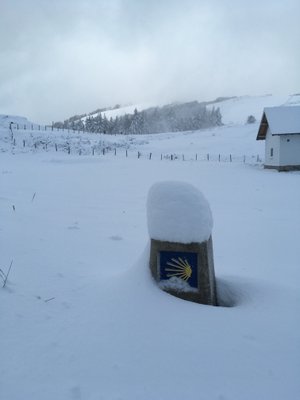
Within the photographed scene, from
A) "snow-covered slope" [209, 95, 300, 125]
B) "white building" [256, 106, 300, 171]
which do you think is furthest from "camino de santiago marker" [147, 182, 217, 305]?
"snow-covered slope" [209, 95, 300, 125]

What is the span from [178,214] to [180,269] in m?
0.68

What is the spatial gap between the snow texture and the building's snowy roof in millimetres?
29996

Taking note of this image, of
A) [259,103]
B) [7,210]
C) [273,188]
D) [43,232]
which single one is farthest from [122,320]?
[259,103]

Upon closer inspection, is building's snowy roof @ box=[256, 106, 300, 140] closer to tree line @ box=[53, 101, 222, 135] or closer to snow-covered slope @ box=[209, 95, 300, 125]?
tree line @ box=[53, 101, 222, 135]

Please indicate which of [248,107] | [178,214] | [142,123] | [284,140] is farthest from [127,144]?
[248,107]

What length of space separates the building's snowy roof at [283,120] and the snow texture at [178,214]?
3000cm

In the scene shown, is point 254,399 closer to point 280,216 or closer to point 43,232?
point 43,232

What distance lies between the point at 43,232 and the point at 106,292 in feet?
12.0

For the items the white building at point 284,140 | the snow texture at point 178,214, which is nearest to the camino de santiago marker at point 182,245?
the snow texture at point 178,214

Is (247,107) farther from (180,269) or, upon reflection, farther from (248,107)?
(180,269)

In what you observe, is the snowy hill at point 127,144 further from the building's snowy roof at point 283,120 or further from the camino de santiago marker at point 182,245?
the camino de santiago marker at point 182,245

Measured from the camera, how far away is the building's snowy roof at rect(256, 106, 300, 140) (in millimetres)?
31812

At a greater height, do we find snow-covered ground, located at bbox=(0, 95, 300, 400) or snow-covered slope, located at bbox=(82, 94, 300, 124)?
snow-covered slope, located at bbox=(82, 94, 300, 124)

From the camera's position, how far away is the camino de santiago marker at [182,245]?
4.20 metres
